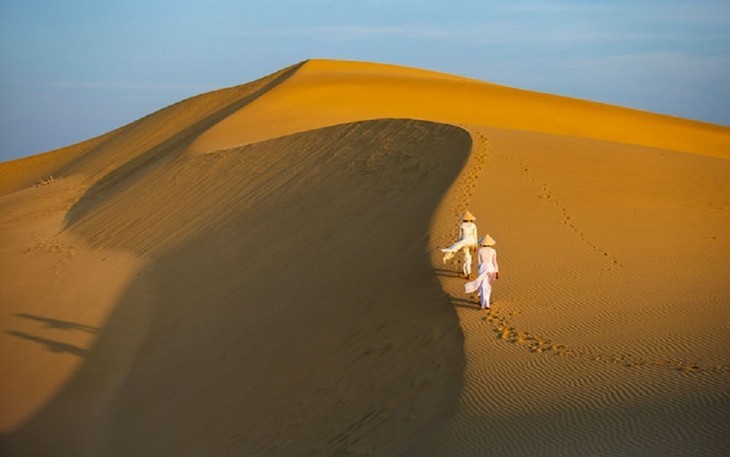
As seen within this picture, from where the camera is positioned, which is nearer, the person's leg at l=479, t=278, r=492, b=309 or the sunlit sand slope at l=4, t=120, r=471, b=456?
the sunlit sand slope at l=4, t=120, r=471, b=456

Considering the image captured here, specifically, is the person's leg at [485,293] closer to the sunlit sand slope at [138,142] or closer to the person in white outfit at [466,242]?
the person in white outfit at [466,242]

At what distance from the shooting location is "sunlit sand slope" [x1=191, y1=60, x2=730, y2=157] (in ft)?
105

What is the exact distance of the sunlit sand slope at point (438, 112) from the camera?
32031 millimetres

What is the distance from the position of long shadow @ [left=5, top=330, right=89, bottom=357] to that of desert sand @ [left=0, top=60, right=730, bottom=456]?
0.06 m

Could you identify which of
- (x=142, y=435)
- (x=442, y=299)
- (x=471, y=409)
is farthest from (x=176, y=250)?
(x=471, y=409)

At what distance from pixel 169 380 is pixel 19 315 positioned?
579 centimetres

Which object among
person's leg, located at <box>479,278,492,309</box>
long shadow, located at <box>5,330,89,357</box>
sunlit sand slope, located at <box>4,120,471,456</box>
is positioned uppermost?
person's leg, located at <box>479,278,492,309</box>

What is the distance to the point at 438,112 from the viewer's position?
112 feet

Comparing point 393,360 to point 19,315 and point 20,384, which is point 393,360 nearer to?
point 20,384

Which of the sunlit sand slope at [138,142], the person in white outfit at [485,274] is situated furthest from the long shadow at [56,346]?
the sunlit sand slope at [138,142]

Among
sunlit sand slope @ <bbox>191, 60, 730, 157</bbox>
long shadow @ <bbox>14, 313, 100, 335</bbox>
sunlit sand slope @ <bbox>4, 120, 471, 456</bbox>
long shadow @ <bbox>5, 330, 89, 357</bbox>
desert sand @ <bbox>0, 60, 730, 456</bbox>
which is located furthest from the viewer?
sunlit sand slope @ <bbox>191, 60, 730, 157</bbox>

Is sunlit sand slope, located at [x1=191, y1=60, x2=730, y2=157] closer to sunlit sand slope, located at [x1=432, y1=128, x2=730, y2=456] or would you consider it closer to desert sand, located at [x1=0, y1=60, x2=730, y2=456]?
desert sand, located at [x1=0, y1=60, x2=730, y2=456]

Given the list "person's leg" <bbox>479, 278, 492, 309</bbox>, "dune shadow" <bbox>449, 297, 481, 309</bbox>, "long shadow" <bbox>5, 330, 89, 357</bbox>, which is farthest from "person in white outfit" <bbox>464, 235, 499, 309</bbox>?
"long shadow" <bbox>5, 330, 89, 357</bbox>

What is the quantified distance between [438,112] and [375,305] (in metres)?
22.2
